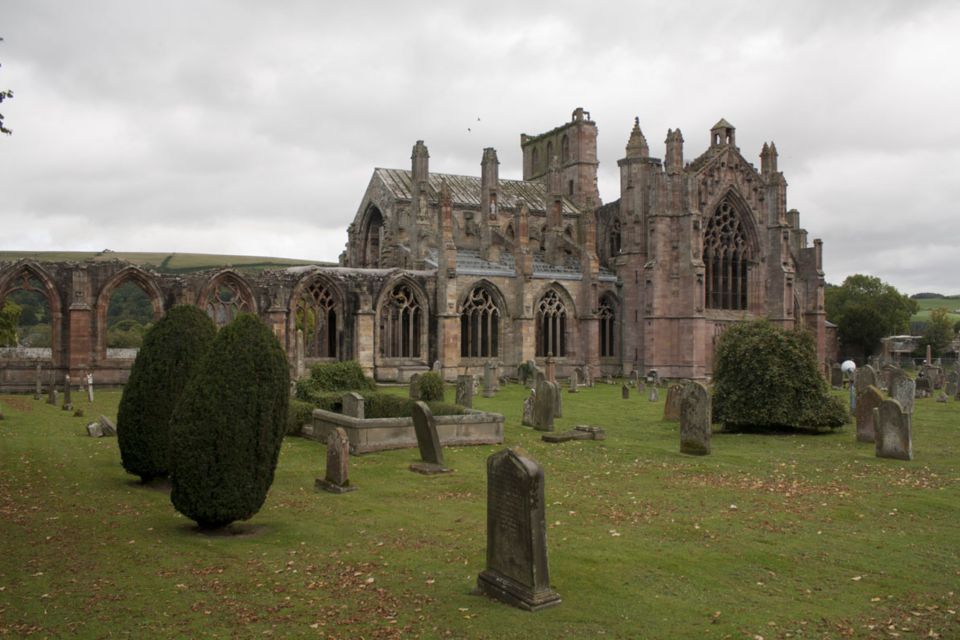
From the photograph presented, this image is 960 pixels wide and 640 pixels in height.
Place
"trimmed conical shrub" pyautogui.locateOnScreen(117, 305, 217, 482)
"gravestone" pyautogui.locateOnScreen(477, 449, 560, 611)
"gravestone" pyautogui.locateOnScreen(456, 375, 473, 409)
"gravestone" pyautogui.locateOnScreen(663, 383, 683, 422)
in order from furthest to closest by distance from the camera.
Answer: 1. "gravestone" pyautogui.locateOnScreen(456, 375, 473, 409)
2. "gravestone" pyautogui.locateOnScreen(663, 383, 683, 422)
3. "trimmed conical shrub" pyautogui.locateOnScreen(117, 305, 217, 482)
4. "gravestone" pyautogui.locateOnScreen(477, 449, 560, 611)

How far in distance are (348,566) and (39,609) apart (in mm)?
2937

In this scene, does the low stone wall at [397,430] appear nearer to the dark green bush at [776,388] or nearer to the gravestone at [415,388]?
the gravestone at [415,388]

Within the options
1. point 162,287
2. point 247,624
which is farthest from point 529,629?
point 162,287

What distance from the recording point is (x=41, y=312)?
84812 millimetres

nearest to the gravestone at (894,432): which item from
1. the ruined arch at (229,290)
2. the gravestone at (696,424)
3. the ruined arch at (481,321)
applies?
the gravestone at (696,424)

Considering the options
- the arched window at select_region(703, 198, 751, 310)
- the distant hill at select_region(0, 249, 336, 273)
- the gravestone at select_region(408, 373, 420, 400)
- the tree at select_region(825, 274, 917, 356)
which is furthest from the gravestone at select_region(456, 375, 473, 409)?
the distant hill at select_region(0, 249, 336, 273)

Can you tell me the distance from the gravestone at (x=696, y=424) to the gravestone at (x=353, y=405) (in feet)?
22.5

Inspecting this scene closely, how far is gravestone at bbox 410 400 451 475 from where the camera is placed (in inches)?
570

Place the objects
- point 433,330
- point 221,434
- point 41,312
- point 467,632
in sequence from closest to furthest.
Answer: point 467,632 < point 221,434 < point 433,330 < point 41,312

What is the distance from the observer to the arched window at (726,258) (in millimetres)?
43625

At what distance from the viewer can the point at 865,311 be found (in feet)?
208

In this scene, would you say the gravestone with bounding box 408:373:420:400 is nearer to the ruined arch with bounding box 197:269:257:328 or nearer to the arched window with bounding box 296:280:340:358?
the ruined arch with bounding box 197:269:257:328

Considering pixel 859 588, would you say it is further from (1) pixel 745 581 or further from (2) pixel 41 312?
(2) pixel 41 312

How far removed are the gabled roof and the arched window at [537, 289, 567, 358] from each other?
6.00 meters
